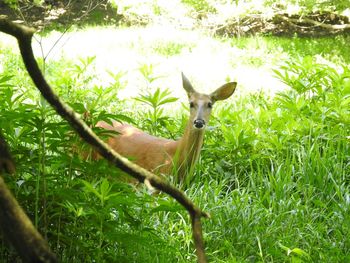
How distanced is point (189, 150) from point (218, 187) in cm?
70

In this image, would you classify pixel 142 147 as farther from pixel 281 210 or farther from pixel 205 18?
pixel 205 18

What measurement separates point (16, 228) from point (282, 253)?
9.00 ft

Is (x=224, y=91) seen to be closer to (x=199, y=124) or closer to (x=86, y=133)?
(x=199, y=124)

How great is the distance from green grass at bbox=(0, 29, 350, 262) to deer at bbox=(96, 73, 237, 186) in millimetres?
164

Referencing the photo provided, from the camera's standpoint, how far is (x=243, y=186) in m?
4.83

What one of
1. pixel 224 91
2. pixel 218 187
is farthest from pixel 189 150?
pixel 224 91

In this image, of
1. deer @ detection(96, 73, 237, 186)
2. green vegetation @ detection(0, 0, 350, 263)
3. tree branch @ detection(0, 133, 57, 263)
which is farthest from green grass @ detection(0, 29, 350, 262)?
tree branch @ detection(0, 133, 57, 263)

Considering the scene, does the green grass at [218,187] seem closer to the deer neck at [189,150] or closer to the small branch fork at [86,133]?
the deer neck at [189,150]

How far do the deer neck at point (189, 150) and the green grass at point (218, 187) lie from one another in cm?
11

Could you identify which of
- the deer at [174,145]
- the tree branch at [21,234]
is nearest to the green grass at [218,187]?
the deer at [174,145]

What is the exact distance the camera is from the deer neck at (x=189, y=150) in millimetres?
4953

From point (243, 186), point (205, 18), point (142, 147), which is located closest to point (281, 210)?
point (243, 186)

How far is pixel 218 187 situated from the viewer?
4.37 m

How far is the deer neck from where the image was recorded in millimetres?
4953
